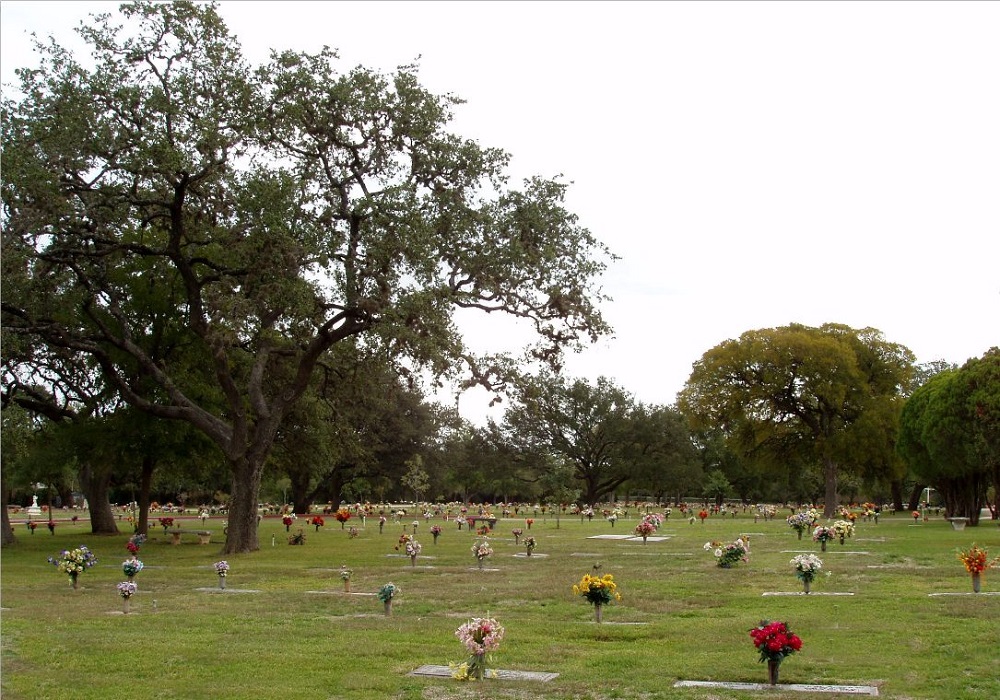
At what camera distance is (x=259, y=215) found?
86.3 ft

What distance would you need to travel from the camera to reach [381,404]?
36.6m

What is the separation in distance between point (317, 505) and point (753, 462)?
3987 cm

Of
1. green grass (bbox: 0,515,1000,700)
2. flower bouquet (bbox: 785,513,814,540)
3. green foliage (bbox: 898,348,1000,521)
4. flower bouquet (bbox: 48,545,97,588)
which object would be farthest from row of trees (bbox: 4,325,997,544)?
flower bouquet (bbox: 48,545,97,588)

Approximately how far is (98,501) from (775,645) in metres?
39.4

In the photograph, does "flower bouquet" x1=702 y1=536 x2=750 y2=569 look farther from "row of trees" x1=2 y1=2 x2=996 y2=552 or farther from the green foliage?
the green foliage

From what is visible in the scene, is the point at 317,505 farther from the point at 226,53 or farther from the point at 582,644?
the point at 582,644

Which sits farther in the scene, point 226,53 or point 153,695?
point 226,53

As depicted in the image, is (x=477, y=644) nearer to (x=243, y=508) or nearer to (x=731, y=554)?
(x=731, y=554)

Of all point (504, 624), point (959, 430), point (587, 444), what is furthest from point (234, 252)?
point (587, 444)

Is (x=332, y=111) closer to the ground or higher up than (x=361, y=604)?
higher up

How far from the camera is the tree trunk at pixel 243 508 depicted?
3047cm

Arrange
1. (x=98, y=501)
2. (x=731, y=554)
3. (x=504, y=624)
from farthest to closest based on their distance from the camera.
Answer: (x=98, y=501)
(x=731, y=554)
(x=504, y=624)

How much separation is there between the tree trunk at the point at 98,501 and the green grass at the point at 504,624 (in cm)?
1689

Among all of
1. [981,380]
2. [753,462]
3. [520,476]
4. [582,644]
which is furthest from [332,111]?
[520,476]
